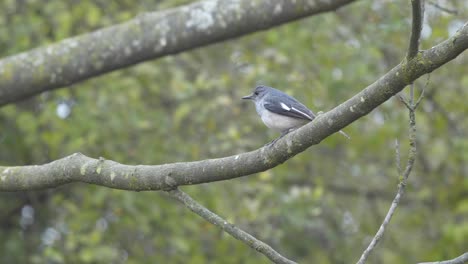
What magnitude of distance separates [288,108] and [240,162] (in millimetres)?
1926

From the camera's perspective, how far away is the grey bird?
5.30m

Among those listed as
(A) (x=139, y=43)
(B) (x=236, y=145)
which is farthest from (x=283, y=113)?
(B) (x=236, y=145)

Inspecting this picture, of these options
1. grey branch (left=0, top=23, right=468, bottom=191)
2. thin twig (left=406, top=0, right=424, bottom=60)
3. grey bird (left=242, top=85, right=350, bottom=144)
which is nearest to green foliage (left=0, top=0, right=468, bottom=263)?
grey bird (left=242, top=85, right=350, bottom=144)

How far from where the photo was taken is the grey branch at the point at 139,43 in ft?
18.5

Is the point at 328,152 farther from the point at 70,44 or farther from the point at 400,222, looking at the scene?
the point at 70,44

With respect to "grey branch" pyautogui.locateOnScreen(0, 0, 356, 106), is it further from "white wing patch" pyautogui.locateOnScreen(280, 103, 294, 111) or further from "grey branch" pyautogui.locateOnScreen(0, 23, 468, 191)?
"grey branch" pyautogui.locateOnScreen(0, 23, 468, 191)

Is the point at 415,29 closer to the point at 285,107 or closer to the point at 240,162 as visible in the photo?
the point at 240,162

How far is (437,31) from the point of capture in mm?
8570

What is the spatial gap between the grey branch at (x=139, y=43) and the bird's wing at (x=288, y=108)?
57 cm

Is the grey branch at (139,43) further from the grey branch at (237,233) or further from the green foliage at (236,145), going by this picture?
the green foliage at (236,145)

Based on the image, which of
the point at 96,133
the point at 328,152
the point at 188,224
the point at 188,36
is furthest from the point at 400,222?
the point at 188,36

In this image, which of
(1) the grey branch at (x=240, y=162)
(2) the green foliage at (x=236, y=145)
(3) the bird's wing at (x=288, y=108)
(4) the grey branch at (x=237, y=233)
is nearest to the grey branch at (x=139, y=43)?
(3) the bird's wing at (x=288, y=108)

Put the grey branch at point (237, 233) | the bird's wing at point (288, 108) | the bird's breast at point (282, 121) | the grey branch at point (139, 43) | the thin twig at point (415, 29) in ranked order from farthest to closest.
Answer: the grey branch at point (139, 43) → the bird's breast at point (282, 121) → the bird's wing at point (288, 108) → the grey branch at point (237, 233) → the thin twig at point (415, 29)

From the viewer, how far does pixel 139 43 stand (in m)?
5.72
